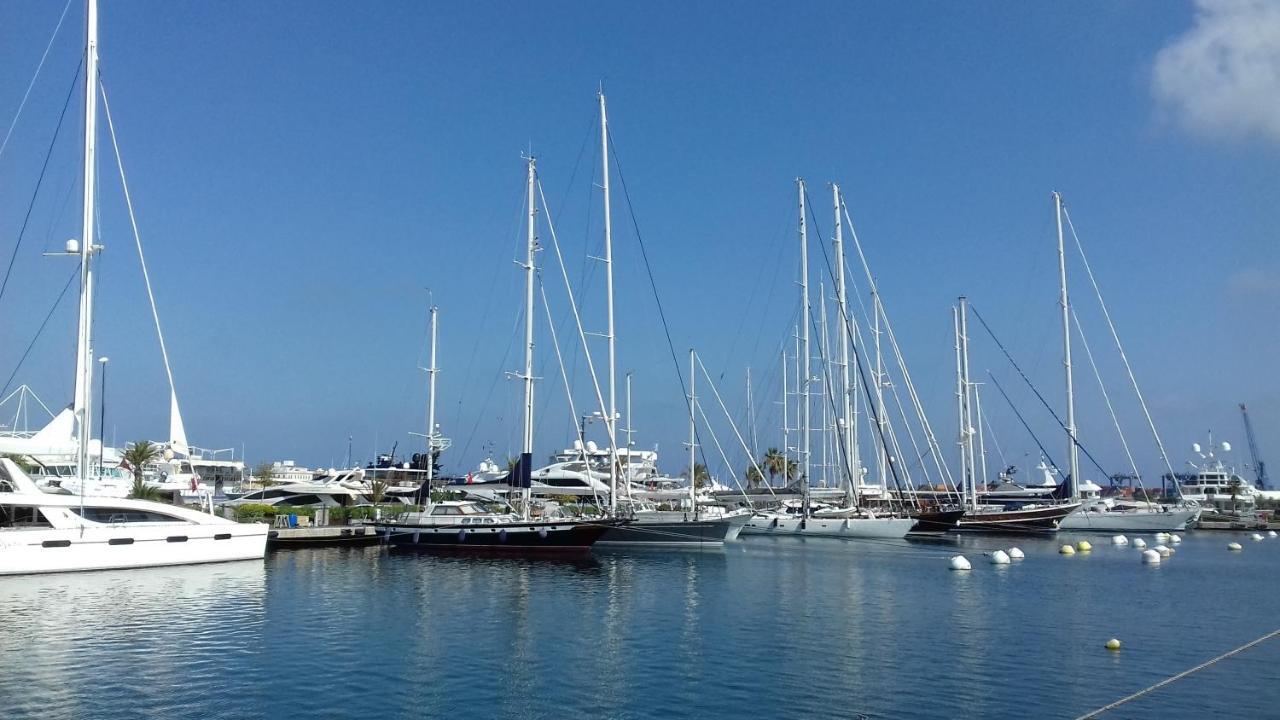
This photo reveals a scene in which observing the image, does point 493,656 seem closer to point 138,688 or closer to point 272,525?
point 138,688

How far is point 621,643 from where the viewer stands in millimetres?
26281

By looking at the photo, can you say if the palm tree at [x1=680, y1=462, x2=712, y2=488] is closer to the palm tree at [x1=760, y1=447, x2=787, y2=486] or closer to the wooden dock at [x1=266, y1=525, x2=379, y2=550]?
the palm tree at [x1=760, y1=447, x2=787, y2=486]

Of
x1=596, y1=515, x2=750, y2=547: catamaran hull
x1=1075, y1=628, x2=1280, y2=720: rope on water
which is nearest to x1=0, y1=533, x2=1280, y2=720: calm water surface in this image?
x1=1075, y1=628, x2=1280, y2=720: rope on water

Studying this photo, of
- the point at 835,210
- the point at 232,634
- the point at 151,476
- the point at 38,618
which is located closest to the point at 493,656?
the point at 232,634

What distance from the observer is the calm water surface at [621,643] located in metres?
19.8

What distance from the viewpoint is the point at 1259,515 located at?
340 feet

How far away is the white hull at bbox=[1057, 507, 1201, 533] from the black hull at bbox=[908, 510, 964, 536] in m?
12.9

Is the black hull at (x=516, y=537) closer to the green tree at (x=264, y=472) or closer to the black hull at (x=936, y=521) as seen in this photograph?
the black hull at (x=936, y=521)

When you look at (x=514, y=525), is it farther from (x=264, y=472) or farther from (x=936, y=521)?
(x=264, y=472)

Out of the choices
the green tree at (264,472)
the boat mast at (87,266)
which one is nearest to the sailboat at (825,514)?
the boat mast at (87,266)

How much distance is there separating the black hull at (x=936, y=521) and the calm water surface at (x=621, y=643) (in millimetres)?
28205

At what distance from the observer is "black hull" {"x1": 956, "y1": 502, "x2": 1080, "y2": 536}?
76750 millimetres

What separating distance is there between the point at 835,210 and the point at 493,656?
54.9m

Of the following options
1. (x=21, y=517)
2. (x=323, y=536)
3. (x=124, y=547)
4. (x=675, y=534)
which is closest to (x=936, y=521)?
(x=675, y=534)
